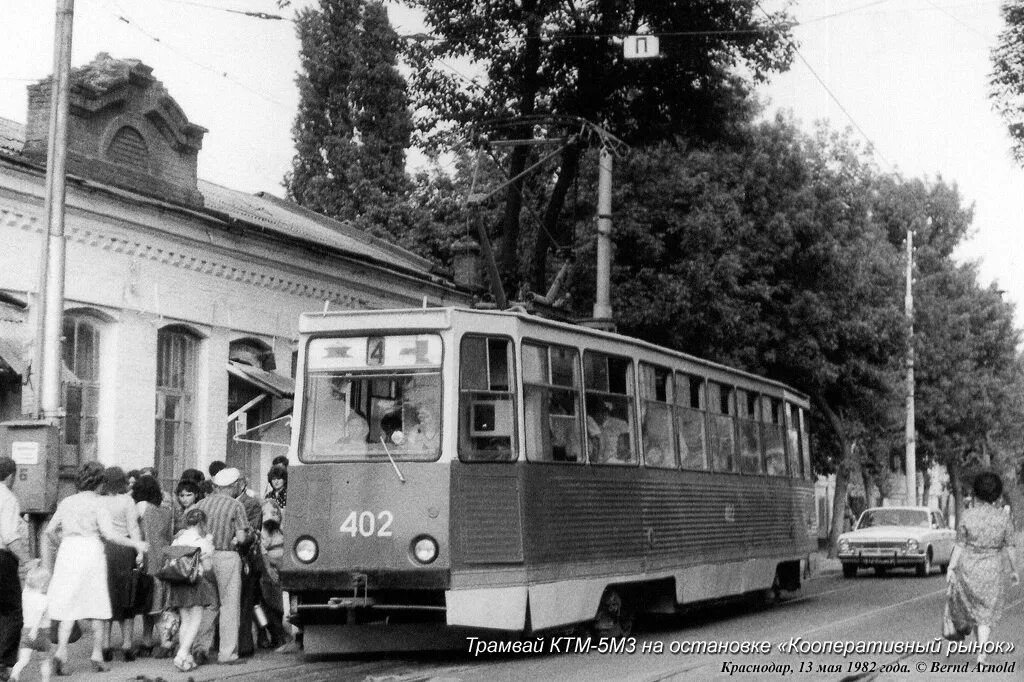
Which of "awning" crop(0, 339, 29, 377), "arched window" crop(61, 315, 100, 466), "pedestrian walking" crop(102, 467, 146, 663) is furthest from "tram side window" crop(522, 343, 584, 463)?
"arched window" crop(61, 315, 100, 466)

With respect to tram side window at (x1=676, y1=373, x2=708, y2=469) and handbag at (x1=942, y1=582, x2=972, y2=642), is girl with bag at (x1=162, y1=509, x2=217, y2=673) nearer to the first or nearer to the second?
tram side window at (x1=676, y1=373, x2=708, y2=469)

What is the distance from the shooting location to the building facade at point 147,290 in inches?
669

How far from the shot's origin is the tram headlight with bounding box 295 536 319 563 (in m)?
12.5

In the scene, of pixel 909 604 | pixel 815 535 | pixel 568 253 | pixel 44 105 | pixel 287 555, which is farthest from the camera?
pixel 568 253

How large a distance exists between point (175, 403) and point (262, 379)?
1.53 m

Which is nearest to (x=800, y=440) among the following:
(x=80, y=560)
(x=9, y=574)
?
(x=80, y=560)

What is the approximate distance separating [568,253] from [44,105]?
39.8 ft

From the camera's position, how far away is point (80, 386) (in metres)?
18.0

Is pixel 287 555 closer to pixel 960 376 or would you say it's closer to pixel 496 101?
pixel 496 101

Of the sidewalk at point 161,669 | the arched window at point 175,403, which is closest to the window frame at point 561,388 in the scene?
the sidewalk at point 161,669

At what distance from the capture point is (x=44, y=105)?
60.1 ft

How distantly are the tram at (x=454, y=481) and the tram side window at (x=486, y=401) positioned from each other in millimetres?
12

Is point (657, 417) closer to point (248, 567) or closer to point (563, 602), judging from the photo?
point (563, 602)

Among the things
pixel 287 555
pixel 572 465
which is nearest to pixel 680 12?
pixel 572 465
